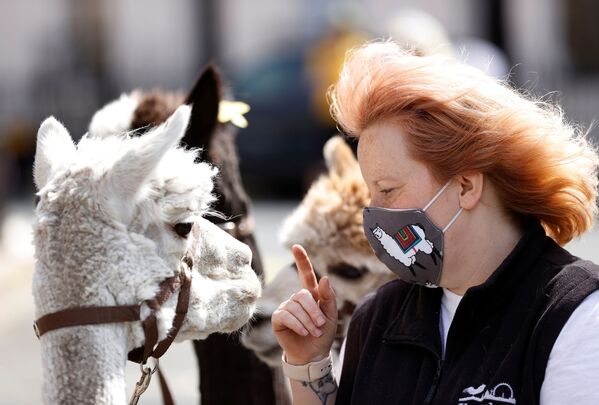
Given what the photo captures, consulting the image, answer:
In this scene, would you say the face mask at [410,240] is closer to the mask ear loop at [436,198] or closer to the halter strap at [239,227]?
the mask ear loop at [436,198]

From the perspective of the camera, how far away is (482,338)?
2.43 meters

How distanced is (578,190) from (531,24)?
16.3 m

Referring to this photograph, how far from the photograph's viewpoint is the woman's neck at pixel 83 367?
7.41 ft

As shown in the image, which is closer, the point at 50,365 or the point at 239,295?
the point at 50,365

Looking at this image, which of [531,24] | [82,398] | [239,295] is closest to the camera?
[82,398]

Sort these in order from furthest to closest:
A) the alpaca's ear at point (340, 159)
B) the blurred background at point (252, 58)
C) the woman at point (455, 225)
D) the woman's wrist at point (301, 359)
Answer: the blurred background at point (252, 58) → the alpaca's ear at point (340, 159) → the woman's wrist at point (301, 359) → the woman at point (455, 225)

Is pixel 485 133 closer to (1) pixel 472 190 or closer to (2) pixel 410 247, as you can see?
(1) pixel 472 190

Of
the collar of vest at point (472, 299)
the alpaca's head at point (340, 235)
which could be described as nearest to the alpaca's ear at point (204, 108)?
the alpaca's head at point (340, 235)

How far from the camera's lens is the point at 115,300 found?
2334 millimetres

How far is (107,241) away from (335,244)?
5.29ft

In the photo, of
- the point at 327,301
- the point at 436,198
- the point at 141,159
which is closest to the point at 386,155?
the point at 436,198

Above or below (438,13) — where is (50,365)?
above

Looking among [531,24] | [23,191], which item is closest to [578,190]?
[23,191]

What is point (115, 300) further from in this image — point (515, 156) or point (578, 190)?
point (578, 190)
